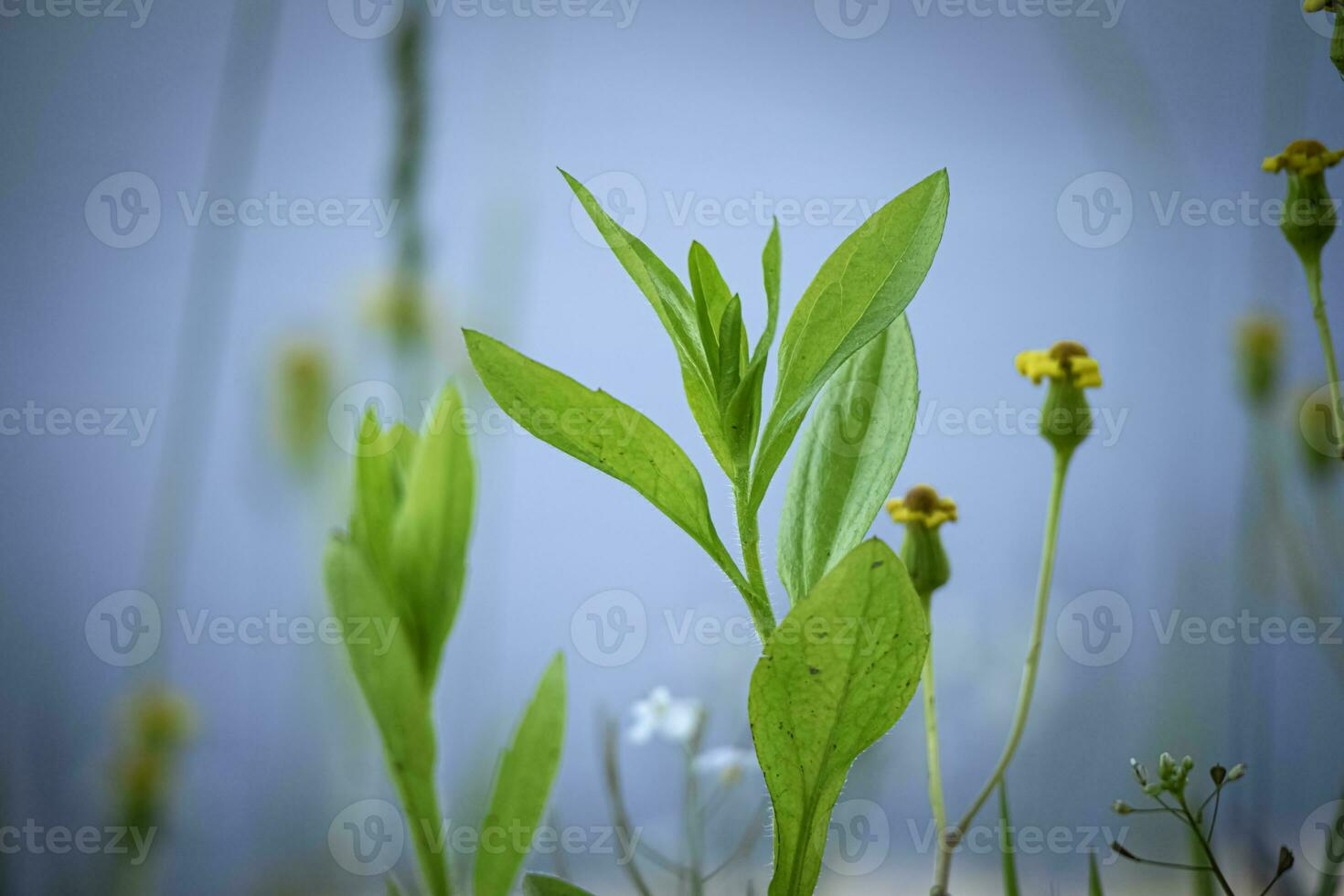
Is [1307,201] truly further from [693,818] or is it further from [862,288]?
[693,818]

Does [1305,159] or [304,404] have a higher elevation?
[1305,159]

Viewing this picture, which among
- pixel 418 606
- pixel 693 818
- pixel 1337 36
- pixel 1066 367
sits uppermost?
pixel 1337 36

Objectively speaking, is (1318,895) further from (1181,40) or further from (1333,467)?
(1181,40)

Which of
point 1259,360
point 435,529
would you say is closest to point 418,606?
point 435,529

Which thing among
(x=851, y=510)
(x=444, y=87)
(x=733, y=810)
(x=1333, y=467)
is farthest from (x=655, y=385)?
(x=851, y=510)

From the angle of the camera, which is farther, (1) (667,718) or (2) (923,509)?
(1) (667,718)

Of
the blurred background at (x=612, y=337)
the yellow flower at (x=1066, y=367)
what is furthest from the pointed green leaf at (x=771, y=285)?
the blurred background at (x=612, y=337)
